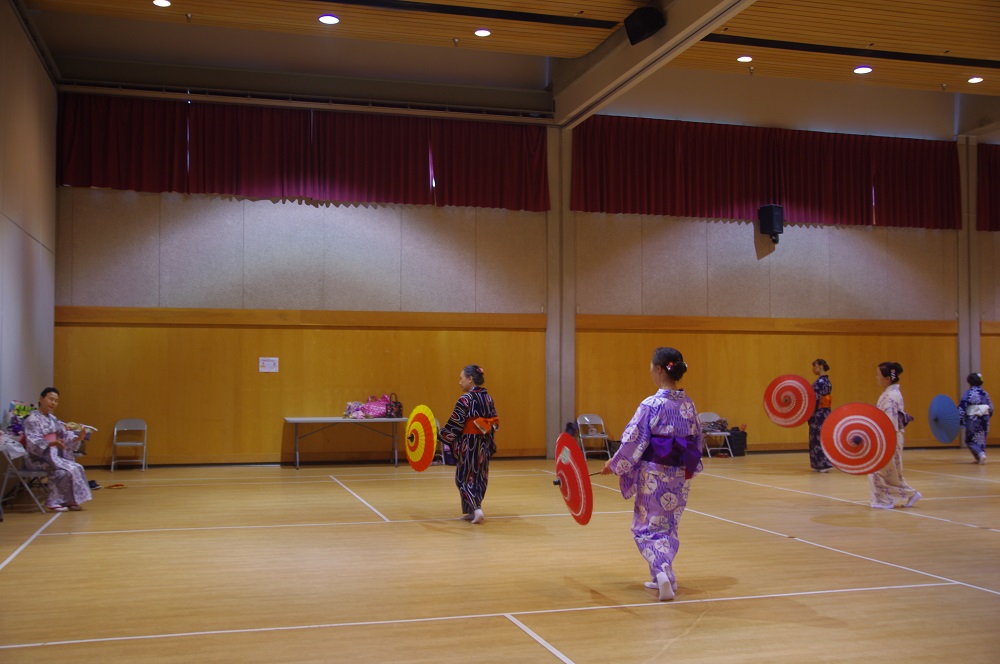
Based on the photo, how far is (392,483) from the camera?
11469mm

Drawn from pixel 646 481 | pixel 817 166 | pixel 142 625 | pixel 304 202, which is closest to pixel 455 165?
pixel 304 202

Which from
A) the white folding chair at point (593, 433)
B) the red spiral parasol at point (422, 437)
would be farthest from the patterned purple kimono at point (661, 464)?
the white folding chair at point (593, 433)

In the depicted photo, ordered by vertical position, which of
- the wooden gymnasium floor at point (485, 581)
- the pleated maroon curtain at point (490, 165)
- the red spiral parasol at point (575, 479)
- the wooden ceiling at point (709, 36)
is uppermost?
the wooden ceiling at point (709, 36)

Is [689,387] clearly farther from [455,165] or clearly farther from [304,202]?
[304,202]

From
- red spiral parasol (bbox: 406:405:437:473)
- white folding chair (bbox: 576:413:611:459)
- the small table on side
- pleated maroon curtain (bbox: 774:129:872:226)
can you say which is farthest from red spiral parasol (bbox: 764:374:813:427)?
red spiral parasol (bbox: 406:405:437:473)

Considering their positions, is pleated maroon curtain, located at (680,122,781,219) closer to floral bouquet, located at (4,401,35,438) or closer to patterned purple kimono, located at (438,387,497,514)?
patterned purple kimono, located at (438,387,497,514)

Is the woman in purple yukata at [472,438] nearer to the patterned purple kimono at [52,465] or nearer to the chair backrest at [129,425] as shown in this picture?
the patterned purple kimono at [52,465]

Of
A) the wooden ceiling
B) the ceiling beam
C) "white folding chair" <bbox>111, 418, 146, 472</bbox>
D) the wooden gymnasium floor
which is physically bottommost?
the wooden gymnasium floor

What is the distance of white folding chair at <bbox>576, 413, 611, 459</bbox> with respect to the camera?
1431cm

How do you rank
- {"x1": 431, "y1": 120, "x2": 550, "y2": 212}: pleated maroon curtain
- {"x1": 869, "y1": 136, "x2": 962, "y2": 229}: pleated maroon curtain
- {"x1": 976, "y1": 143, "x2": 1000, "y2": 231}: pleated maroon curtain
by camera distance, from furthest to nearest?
{"x1": 976, "y1": 143, "x2": 1000, "y2": 231}: pleated maroon curtain
{"x1": 869, "y1": 136, "x2": 962, "y2": 229}: pleated maroon curtain
{"x1": 431, "y1": 120, "x2": 550, "y2": 212}: pleated maroon curtain

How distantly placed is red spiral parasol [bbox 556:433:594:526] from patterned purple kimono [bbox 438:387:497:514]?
6.90 feet

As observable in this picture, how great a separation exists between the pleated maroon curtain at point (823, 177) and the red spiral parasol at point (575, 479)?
36.0 ft

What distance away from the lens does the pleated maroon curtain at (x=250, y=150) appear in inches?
520

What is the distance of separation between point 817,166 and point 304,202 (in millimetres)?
8942
